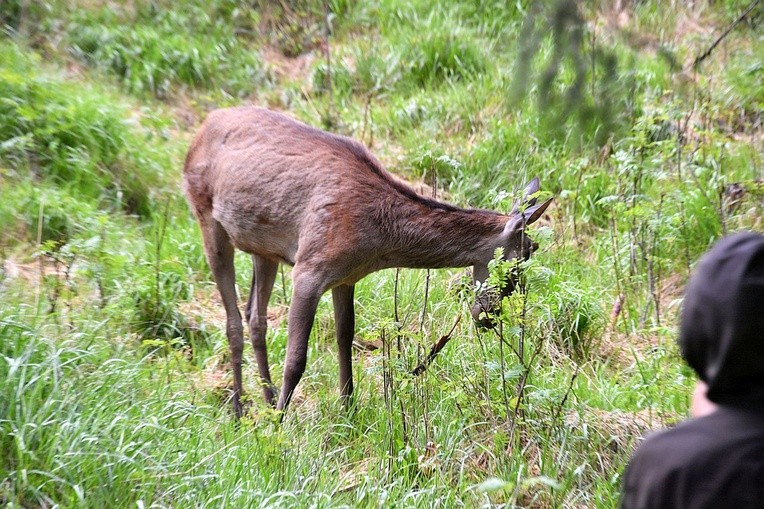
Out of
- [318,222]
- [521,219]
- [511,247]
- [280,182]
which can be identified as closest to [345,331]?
[318,222]

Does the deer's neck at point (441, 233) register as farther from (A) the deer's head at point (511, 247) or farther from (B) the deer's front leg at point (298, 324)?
(B) the deer's front leg at point (298, 324)

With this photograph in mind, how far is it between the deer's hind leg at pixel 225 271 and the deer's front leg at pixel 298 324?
0.75 m

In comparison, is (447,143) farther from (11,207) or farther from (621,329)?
(11,207)

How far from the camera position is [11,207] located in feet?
24.0

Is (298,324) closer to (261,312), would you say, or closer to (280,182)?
(261,312)

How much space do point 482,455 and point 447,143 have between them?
5.14 metres

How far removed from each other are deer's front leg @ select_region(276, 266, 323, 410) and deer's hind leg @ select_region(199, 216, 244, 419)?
0.75 meters

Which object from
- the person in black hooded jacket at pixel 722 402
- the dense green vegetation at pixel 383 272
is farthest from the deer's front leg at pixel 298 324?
the person in black hooded jacket at pixel 722 402

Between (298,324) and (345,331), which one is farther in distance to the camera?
(345,331)

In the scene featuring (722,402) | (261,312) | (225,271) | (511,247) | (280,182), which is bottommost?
(722,402)

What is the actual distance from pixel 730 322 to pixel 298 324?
3.92 m

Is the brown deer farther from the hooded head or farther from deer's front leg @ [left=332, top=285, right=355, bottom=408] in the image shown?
the hooded head

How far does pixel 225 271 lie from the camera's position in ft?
21.4

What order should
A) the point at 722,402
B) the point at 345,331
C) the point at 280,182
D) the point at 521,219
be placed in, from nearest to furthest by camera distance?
1. the point at 722,402
2. the point at 521,219
3. the point at 280,182
4. the point at 345,331
